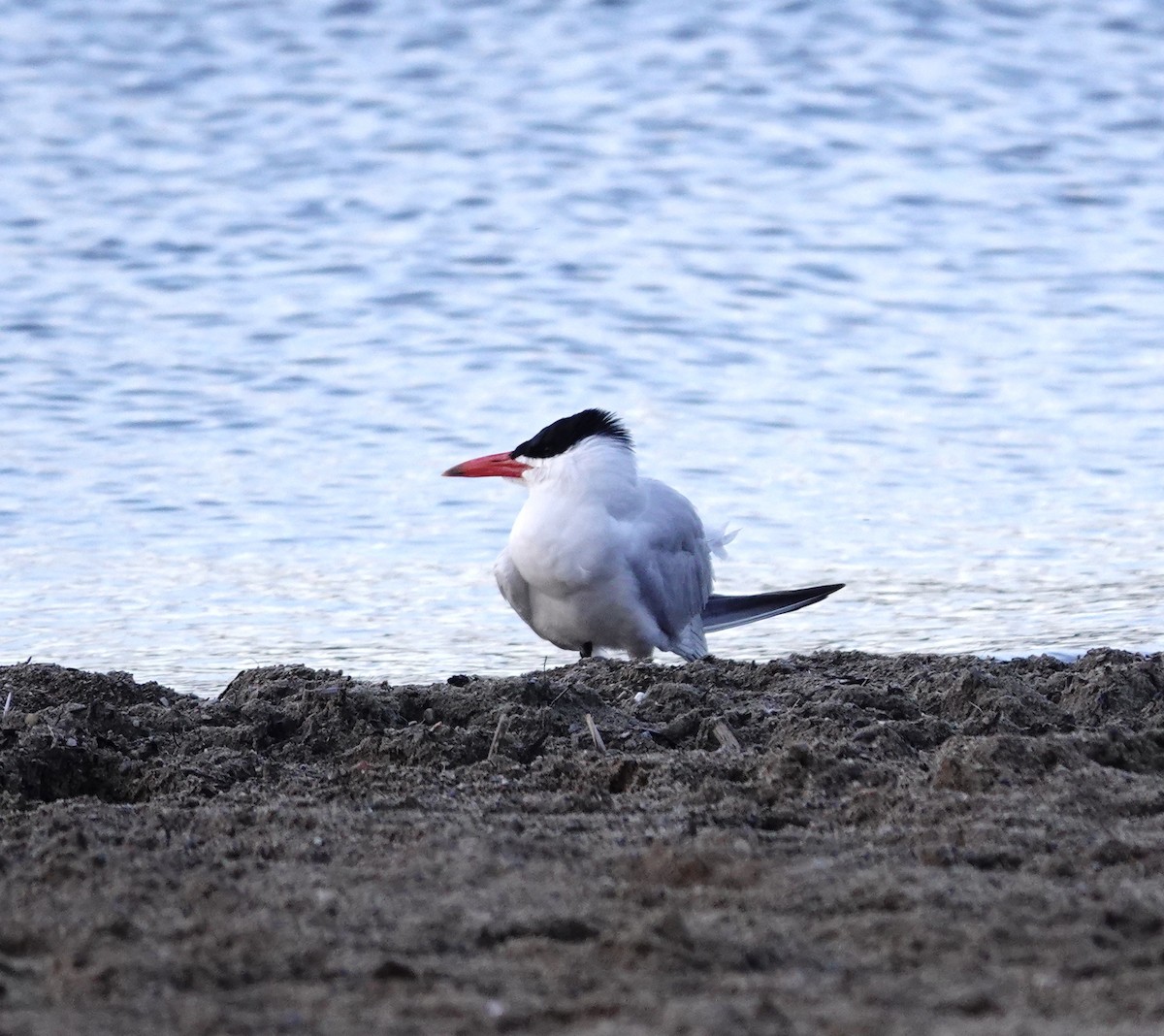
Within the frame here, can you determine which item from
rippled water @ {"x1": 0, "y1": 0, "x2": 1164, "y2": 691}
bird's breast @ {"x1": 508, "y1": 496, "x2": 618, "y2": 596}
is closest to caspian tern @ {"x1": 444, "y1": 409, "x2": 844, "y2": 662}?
bird's breast @ {"x1": 508, "y1": 496, "x2": 618, "y2": 596}

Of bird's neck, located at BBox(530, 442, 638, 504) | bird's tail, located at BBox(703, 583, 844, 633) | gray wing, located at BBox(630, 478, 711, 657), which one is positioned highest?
bird's neck, located at BBox(530, 442, 638, 504)

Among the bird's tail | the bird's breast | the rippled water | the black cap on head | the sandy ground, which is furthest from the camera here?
the rippled water

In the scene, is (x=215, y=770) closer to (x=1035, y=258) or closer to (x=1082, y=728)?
(x=1082, y=728)

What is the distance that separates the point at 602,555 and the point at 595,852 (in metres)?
2.96

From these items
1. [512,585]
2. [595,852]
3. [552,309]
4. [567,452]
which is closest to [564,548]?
[512,585]

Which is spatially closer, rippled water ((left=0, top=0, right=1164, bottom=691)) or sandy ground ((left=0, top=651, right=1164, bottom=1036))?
sandy ground ((left=0, top=651, right=1164, bottom=1036))

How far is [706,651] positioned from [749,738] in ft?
7.16

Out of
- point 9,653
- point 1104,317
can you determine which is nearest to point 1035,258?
point 1104,317

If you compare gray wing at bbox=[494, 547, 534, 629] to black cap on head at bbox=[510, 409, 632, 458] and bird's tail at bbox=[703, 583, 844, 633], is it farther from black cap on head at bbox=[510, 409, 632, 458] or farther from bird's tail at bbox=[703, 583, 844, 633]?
bird's tail at bbox=[703, 583, 844, 633]

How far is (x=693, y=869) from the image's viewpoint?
3.49 metres

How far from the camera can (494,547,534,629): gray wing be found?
6754 millimetres

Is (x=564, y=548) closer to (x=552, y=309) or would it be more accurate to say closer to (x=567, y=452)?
(x=567, y=452)

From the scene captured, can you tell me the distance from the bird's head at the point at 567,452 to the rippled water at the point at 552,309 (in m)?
0.65

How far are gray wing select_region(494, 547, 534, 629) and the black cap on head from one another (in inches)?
15.5
